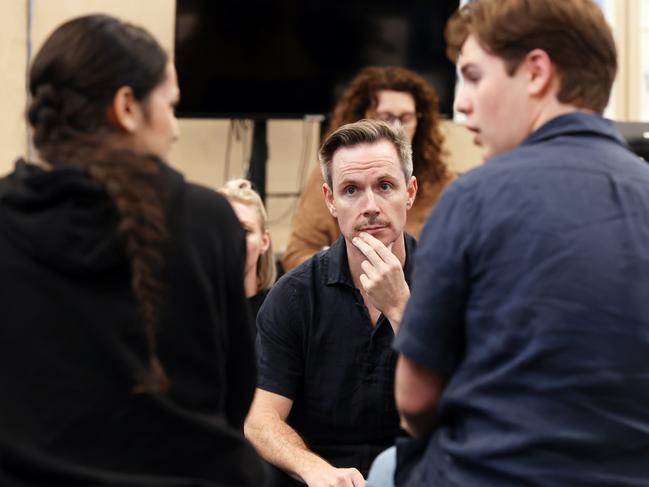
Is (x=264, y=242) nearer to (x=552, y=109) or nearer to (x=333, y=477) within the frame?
(x=333, y=477)

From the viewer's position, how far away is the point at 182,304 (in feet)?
3.93

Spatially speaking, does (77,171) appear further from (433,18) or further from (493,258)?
(433,18)

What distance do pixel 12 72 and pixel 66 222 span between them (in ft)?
10.4

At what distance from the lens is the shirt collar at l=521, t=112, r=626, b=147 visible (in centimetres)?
124

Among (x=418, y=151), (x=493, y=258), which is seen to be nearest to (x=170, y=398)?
(x=493, y=258)

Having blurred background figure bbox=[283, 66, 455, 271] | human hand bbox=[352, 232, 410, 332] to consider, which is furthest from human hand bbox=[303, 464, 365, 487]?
blurred background figure bbox=[283, 66, 455, 271]

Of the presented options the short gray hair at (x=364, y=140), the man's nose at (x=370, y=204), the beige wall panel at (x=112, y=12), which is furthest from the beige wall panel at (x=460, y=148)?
the man's nose at (x=370, y=204)

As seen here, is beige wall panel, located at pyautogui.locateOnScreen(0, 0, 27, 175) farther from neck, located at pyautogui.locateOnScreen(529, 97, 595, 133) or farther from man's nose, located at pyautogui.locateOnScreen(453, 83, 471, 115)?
neck, located at pyautogui.locateOnScreen(529, 97, 595, 133)

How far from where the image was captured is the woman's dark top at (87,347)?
45.3 inches

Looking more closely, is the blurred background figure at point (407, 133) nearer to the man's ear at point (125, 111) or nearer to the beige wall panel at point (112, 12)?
the beige wall panel at point (112, 12)

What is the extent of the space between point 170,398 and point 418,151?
8.15 ft

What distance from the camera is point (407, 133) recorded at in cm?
348

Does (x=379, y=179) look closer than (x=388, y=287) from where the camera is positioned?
No

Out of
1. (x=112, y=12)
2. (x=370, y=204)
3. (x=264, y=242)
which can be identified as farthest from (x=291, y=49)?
(x=370, y=204)
